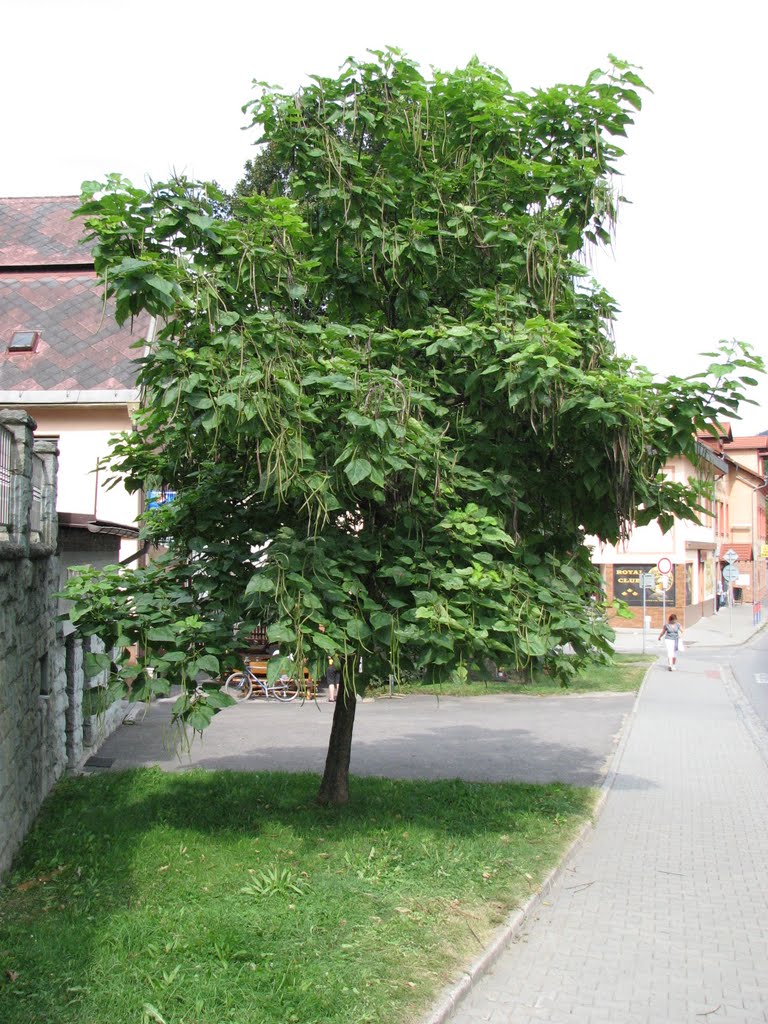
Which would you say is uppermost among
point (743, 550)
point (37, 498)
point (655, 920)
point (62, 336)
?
point (62, 336)

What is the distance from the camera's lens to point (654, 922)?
6625 millimetres

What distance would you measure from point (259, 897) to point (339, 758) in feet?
8.94

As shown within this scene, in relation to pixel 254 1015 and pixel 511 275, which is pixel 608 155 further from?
pixel 254 1015

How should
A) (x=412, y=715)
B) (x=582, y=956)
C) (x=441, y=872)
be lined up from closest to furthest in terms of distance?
(x=582, y=956) → (x=441, y=872) → (x=412, y=715)

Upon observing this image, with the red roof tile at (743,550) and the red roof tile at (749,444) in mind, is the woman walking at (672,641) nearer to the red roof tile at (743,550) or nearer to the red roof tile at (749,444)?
the red roof tile at (743,550)

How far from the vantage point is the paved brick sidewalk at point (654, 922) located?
5.25 metres

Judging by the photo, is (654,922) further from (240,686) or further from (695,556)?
(695,556)

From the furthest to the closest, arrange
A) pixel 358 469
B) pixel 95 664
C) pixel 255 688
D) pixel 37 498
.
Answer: pixel 255 688, pixel 37 498, pixel 95 664, pixel 358 469

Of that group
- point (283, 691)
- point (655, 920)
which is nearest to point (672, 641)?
point (283, 691)

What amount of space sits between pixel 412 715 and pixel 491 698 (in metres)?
3.06

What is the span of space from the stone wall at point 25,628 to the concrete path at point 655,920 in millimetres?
3891

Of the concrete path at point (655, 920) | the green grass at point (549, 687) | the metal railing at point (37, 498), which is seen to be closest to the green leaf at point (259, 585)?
the concrete path at point (655, 920)

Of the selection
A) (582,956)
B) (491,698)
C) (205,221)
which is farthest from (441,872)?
(491,698)

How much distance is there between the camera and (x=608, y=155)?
8273mm
